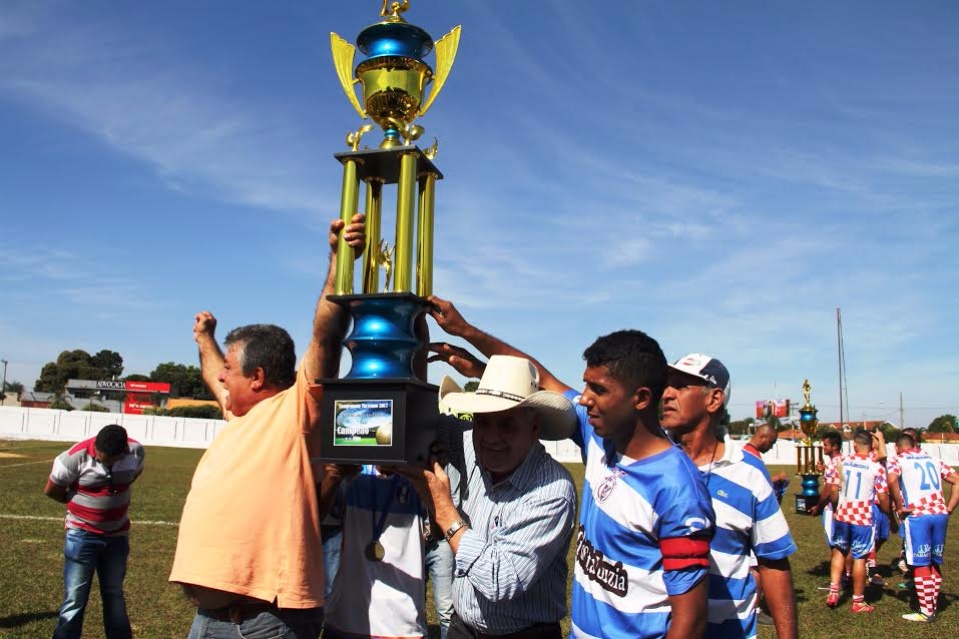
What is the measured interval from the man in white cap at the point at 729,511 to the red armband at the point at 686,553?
665 millimetres

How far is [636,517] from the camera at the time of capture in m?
2.66

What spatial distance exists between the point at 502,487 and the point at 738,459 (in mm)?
1364

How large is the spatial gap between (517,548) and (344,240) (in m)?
1.41

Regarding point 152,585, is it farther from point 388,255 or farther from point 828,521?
point 828,521

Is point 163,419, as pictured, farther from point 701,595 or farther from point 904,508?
point 701,595

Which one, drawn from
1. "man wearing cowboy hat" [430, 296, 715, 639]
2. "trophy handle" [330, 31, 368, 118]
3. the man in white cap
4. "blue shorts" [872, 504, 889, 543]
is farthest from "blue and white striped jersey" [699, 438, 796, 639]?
"blue shorts" [872, 504, 889, 543]

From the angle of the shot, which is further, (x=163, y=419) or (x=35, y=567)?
(x=163, y=419)

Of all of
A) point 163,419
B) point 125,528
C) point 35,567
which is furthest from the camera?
point 163,419

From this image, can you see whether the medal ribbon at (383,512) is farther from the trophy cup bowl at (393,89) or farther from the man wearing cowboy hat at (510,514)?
the trophy cup bowl at (393,89)

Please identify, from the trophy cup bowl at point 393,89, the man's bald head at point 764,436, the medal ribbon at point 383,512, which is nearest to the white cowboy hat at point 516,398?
the medal ribbon at point 383,512

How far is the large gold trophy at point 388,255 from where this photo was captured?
296 cm

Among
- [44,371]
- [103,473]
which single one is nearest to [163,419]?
[103,473]

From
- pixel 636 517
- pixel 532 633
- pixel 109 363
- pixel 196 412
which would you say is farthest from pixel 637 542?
pixel 109 363

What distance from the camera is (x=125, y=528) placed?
6445 millimetres
